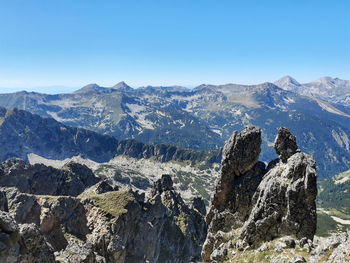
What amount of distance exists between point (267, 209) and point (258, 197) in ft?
22.0

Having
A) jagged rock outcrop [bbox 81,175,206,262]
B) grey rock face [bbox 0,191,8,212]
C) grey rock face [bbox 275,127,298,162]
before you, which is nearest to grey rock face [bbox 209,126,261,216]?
grey rock face [bbox 275,127,298,162]

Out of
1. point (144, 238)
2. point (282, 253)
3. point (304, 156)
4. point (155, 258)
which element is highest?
point (304, 156)

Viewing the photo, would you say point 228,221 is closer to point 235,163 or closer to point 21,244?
point 235,163

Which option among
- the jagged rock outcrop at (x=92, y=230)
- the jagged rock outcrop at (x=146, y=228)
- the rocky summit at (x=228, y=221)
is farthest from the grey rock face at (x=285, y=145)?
the jagged rock outcrop at (x=146, y=228)

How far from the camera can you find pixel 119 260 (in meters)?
85.9

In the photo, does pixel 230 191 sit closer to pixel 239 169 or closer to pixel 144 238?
pixel 239 169

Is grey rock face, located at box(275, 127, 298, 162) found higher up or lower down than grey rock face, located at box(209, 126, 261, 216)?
higher up

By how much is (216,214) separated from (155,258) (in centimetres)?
7630

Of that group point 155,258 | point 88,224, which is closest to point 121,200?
point 88,224

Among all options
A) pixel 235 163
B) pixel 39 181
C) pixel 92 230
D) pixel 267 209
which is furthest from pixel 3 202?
pixel 39 181

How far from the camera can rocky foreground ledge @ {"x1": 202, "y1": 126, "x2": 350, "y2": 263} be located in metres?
46.2

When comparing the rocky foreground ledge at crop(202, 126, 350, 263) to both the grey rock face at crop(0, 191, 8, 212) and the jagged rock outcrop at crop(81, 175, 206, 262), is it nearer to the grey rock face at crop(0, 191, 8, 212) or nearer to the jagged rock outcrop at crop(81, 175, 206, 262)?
the jagged rock outcrop at crop(81, 175, 206, 262)

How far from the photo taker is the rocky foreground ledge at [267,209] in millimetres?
46219

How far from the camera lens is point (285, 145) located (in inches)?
2549
